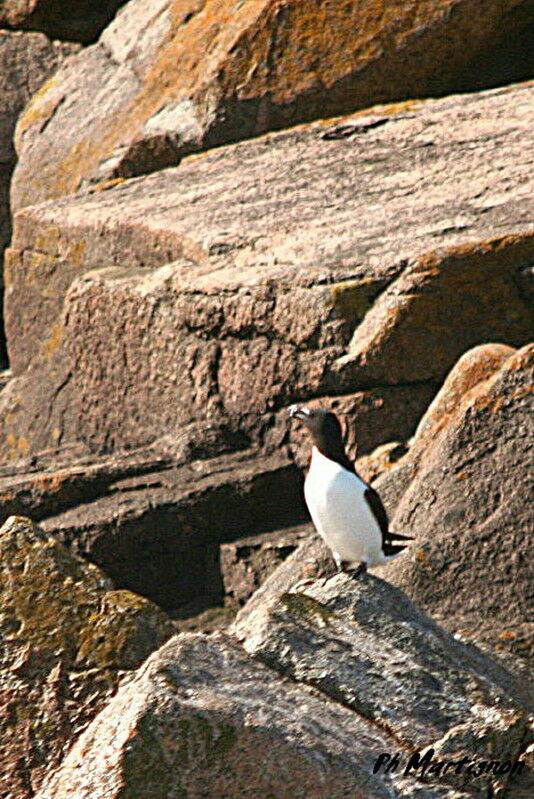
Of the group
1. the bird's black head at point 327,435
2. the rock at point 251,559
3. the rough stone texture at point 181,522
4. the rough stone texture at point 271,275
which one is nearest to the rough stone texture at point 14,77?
the rough stone texture at point 271,275

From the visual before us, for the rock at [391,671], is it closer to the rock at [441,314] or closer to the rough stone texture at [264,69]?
the rock at [441,314]

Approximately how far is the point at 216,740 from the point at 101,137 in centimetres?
1055

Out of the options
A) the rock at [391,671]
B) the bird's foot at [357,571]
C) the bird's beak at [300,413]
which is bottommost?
the rock at [391,671]

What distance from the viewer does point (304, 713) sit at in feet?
18.7

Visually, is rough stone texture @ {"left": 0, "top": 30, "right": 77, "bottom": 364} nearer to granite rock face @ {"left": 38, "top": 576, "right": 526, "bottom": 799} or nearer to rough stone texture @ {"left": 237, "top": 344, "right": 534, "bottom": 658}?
rough stone texture @ {"left": 237, "top": 344, "right": 534, "bottom": 658}

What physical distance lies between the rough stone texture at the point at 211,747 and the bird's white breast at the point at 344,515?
174cm

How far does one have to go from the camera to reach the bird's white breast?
740 cm

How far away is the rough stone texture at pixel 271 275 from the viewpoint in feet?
34.5

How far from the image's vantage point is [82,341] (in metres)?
12.5

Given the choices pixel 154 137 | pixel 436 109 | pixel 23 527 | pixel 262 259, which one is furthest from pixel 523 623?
pixel 154 137

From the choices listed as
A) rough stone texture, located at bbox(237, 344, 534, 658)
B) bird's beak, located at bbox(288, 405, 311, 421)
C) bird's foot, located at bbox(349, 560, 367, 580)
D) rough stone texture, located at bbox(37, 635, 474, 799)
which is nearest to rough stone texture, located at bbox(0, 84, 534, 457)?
rough stone texture, located at bbox(237, 344, 534, 658)

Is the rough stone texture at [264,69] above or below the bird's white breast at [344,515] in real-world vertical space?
above

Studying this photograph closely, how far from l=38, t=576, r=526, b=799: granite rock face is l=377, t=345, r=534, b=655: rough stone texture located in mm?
1322

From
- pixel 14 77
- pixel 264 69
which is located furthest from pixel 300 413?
pixel 14 77
